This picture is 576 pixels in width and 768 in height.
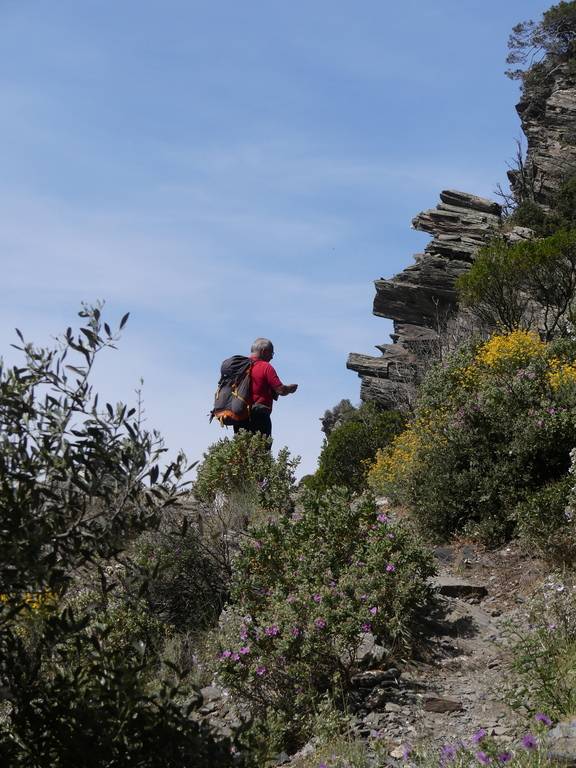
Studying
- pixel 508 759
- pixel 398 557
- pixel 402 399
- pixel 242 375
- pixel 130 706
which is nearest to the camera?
pixel 130 706

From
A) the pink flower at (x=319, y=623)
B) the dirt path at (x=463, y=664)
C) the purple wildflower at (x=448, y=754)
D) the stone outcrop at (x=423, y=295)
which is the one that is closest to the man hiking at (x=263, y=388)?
the dirt path at (x=463, y=664)

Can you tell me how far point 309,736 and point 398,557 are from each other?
62.3 inches

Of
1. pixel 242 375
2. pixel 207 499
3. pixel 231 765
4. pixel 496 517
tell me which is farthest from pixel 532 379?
pixel 231 765

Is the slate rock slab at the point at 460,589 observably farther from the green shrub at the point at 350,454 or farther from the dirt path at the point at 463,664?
the green shrub at the point at 350,454

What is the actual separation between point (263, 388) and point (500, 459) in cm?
369

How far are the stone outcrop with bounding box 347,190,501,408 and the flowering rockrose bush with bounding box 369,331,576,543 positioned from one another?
1241 cm

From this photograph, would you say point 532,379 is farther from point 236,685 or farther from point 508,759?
point 508,759

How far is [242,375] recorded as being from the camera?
1213cm

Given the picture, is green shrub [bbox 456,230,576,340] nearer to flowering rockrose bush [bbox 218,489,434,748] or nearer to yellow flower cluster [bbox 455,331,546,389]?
yellow flower cluster [bbox 455,331,546,389]

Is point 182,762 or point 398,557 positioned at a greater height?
point 398,557

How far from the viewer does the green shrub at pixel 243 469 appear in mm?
11922

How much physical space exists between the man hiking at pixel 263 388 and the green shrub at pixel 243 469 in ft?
0.66

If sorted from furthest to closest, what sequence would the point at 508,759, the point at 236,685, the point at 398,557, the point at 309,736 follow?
the point at 398,557
the point at 236,685
the point at 309,736
the point at 508,759

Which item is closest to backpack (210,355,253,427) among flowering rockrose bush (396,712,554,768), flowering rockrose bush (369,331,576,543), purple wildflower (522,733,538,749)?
flowering rockrose bush (369,331,576,543)
